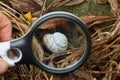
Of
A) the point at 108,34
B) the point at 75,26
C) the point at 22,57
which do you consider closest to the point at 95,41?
the point at 108,34

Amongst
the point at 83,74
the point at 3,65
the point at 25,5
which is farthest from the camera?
the point at 25,5

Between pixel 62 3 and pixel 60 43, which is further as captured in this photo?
pixel 62 3

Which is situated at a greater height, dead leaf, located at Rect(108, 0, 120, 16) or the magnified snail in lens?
dead leaf, located at Rect(108, 0, 120, 16)

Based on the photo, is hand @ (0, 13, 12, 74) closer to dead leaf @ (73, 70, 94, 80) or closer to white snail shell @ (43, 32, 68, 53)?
white snail shell @ (43, 32, 68, 53)

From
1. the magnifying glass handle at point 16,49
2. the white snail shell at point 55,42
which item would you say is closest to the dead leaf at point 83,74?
the white snail shell at point 55,42

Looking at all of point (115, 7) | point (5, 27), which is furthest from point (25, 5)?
point (115, 7)

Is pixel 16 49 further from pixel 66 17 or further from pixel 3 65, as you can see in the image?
pixel 66 17

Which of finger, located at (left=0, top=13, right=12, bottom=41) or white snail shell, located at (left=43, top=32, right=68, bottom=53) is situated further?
finger, located at (left=0, top=13, right=12, bottom=41)

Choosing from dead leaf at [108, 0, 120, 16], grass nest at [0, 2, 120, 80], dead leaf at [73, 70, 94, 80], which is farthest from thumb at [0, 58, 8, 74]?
dead leaf at [108, 0, 120, 16]
